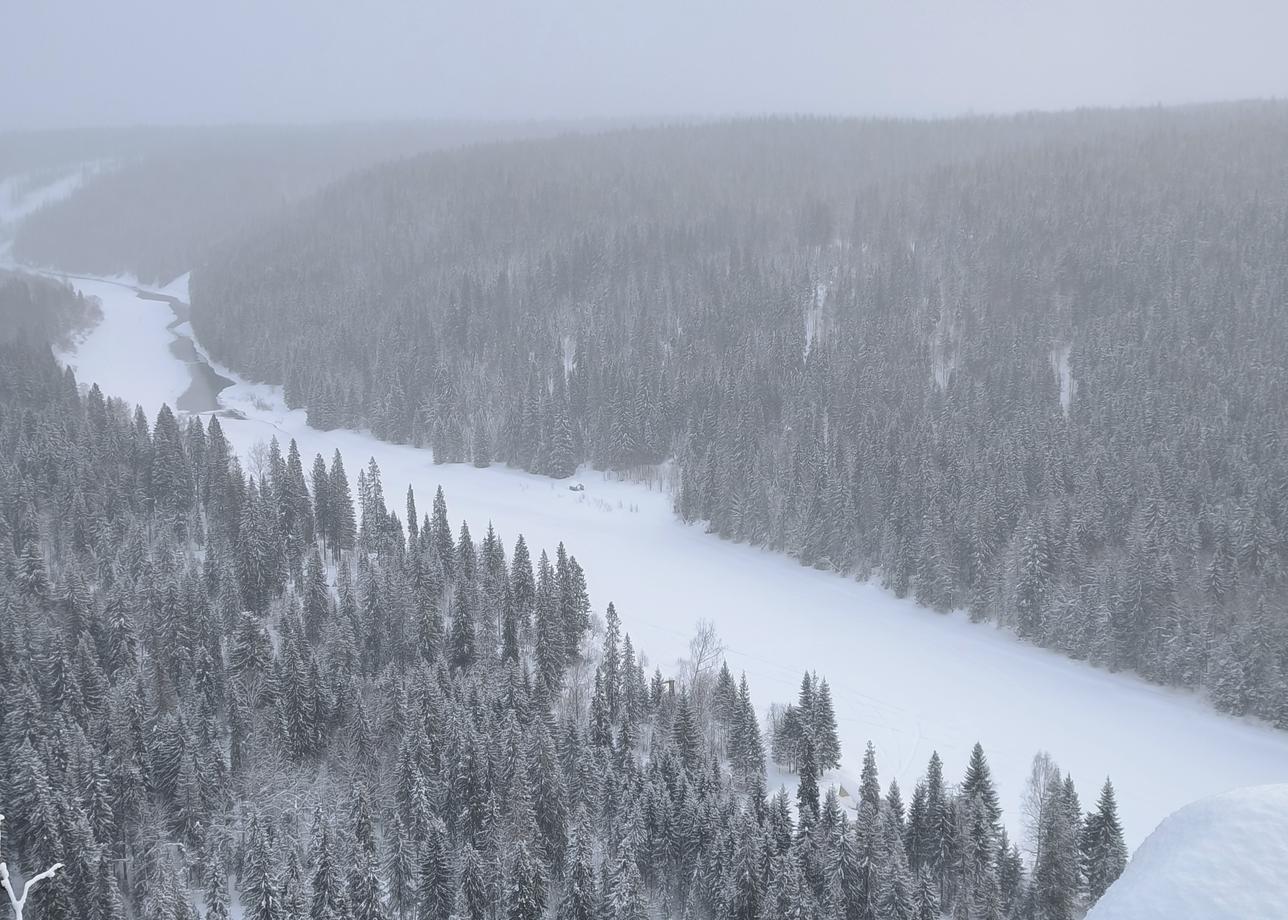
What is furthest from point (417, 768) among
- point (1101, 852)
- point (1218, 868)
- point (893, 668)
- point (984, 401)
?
point (984, 401)

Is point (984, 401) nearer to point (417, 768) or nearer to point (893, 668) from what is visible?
point (893, 668)

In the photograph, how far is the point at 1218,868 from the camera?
1549 cm

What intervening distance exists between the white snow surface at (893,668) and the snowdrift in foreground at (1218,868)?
5133cm

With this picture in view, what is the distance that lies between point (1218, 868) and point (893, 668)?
7455 cm

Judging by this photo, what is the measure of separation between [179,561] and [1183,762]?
305 ft

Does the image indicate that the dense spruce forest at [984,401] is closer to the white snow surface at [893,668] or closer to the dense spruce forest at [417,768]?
the white snow surface at [893,668]

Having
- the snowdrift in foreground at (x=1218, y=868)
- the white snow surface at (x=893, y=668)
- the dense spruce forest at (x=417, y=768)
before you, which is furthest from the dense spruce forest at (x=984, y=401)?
the snowdrift in foreground at (x=1218, y=868)

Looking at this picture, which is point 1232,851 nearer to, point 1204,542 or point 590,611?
point 590,611

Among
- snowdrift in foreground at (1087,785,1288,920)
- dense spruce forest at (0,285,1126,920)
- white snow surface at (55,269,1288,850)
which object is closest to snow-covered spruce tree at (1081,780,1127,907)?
dense spruce forest at (0,285,1126,920)

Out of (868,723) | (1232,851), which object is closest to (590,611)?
(868,723)

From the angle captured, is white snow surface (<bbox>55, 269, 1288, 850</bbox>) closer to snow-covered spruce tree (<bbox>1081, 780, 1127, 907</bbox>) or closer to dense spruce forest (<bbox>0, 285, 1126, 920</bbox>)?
dense spruce forest (<bbox>0, 285, 1126, 920</bbox>)

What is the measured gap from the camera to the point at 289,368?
191 m

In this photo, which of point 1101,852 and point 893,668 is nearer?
point 1101,852

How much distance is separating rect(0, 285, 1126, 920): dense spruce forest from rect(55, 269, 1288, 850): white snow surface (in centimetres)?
777
